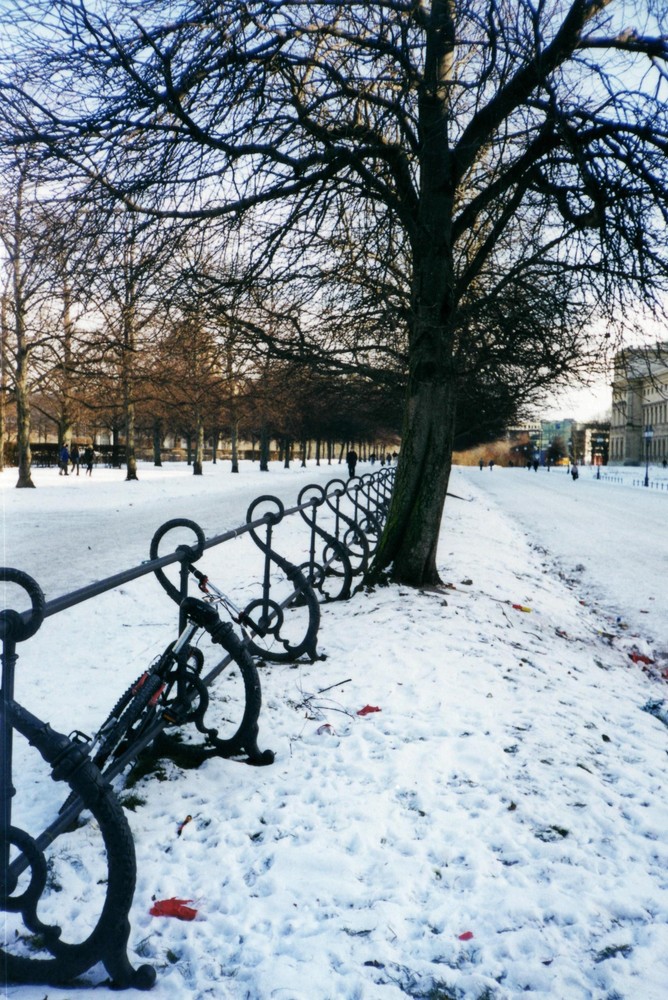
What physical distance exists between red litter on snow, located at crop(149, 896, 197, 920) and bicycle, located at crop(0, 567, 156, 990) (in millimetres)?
332

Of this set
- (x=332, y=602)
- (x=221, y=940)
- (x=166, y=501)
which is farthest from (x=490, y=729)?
(x=166, y=501)

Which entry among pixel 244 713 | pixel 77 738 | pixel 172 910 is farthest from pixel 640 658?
pixel 77 738

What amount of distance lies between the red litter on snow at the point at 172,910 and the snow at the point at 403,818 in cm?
4

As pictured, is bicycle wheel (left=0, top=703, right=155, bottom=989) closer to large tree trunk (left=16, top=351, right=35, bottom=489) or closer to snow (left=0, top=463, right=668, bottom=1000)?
snow (left=0, top=463, right=668, bottom=1000)

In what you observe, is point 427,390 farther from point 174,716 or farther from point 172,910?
point 172,910

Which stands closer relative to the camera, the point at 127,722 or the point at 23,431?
the point at 127,722

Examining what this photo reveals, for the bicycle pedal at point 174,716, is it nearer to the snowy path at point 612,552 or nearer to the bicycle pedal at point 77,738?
the bicycle pedal at point 77,738

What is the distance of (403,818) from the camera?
302cm

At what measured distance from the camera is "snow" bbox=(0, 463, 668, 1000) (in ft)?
7.25

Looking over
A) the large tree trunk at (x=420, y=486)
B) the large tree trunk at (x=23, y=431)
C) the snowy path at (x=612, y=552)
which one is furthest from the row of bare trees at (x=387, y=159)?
the large tree trunk at (x=23, y=431)

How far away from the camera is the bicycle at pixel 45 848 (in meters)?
1.84

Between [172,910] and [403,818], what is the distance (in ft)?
3.52

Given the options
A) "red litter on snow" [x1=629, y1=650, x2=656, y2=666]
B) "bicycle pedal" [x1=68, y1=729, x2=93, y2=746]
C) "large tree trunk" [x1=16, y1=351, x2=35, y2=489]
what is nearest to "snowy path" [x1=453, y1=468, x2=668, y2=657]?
"red litter on snow" [x1=629, y1=650, x2=656, y2=666]

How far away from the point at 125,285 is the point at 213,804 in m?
4.99
